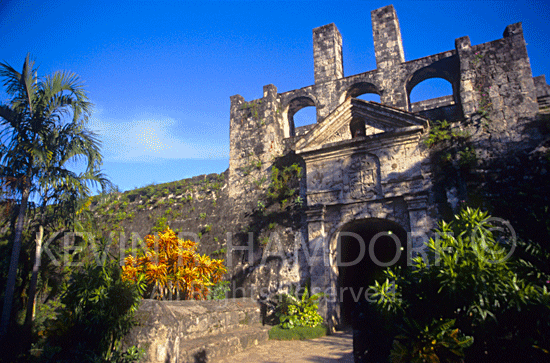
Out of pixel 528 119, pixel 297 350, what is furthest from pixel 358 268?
pixel 528 119

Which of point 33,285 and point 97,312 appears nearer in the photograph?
point 97,312

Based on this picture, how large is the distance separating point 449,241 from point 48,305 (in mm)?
9569

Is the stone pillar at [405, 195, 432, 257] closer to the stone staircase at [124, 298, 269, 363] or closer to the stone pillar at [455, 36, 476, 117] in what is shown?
the stone pillar at [455, 36, 476, 117]

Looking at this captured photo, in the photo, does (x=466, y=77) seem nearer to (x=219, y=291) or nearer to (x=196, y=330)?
(x=219, y=291)

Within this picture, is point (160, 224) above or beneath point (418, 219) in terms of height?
above

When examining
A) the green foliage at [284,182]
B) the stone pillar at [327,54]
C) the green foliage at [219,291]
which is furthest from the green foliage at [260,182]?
the stone pillar at [327,54]

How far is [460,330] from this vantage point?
3184 millimetres

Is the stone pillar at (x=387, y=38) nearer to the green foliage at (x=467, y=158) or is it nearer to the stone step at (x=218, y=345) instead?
the green foliage at (x=467, y=158)

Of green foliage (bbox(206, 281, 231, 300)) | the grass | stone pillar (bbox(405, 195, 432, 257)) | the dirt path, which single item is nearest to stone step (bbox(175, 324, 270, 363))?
the dirt path

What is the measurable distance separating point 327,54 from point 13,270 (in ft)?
28.8

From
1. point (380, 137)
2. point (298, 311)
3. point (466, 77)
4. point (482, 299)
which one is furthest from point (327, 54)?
point (482, 299)

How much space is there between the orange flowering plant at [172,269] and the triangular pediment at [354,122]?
373 cm

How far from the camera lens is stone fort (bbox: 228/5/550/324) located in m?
7.81

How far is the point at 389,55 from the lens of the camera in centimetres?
Answer: 948
